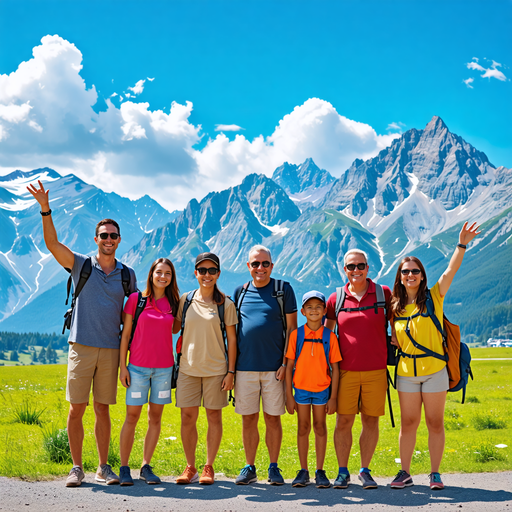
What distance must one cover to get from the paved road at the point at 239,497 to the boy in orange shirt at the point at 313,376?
0.74 metres

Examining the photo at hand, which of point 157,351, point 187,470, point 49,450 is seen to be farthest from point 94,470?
point 157,351

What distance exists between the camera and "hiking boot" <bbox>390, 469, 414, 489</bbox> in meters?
8.25

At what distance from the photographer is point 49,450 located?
32.0ft

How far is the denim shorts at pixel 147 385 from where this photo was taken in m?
8.55

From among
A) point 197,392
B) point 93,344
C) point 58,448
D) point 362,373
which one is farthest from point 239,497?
point 58,448

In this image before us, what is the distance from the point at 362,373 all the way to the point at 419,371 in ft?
3.19

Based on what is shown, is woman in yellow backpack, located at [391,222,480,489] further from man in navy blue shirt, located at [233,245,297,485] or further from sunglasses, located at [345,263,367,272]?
man in navy blue shirt, located at [233,245,297,485]

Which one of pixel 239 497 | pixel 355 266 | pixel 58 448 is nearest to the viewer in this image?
pixel 239 497

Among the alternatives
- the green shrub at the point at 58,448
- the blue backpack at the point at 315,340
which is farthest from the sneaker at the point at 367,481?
the green shrub at the point at 58,448

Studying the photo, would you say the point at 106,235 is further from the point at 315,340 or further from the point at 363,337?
the point at 363,337

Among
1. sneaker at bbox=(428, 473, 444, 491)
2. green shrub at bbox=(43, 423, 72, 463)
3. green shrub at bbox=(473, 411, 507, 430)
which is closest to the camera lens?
sneaker at bbox=(428, 473, 444, 491)

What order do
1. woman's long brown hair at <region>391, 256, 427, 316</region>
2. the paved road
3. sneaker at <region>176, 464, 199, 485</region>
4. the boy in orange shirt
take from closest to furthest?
the paved road
sneaker at <region>176, 464, 199, 485</region>
the boy in orange shirt
woman's long brown hair at <region>391, 256, 427, 316</region>

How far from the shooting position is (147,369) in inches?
340

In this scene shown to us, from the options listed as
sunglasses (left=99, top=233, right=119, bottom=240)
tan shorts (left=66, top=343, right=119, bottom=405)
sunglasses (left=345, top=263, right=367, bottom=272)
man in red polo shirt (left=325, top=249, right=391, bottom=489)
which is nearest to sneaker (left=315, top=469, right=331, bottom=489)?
man in red polo shirt (left=325, top=249, right=391, bottom=489)
